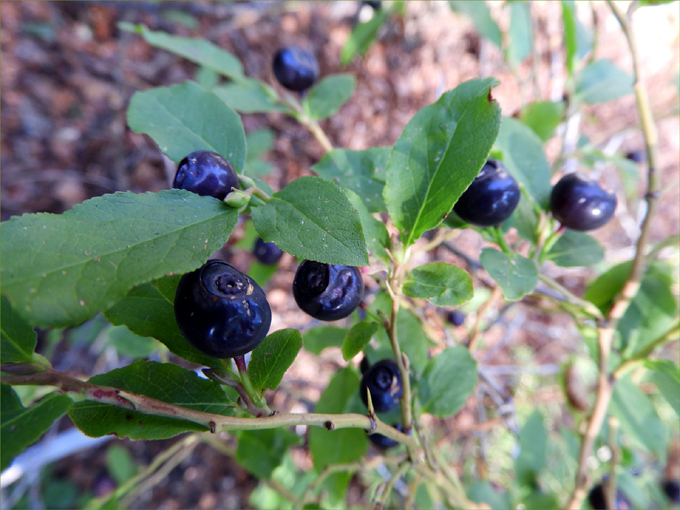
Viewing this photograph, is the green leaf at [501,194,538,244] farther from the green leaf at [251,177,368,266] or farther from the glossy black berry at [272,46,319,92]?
the glossy black berry at [272,46,319,92]

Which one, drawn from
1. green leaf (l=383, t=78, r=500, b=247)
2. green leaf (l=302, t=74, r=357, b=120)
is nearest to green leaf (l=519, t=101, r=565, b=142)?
green leaf (l=302, t=74, r=357, b=120)

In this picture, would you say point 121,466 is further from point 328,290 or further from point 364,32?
point 364,32

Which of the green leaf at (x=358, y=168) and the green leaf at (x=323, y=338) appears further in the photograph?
the green leaf at (x=323, y=338)

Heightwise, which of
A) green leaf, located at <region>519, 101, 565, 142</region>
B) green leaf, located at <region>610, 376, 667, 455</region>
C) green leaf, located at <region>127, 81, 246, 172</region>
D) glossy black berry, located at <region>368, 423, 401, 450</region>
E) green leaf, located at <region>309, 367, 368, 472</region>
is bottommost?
green leaf, located at <region>309, 367, 368, 472</region>

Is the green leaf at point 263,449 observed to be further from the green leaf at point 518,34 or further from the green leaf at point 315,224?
the green leaf at point 518,34

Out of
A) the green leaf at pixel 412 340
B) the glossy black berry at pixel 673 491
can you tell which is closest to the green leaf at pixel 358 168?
the green leaf at pixel 412 340

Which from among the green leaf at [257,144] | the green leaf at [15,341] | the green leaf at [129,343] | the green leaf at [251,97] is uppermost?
the green leaf at [251,97]

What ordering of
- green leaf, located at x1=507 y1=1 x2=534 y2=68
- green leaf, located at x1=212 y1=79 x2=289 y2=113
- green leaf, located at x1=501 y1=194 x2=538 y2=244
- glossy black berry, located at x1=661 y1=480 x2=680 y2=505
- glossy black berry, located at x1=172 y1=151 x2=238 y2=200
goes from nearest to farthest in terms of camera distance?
glossy black berry, located at x1=172 y1=151 x2=238 y2=200
green leaf, located at x1=501 y1=194 x2=538 y2=244
green leaf, located at x1=212 y1=79 x2=289 y2=113
green leaf, located at x1=507 y1=1 x2=534 y2=68
glossy black berry, located at x1=661 y1=480 x2=680 y2=505
